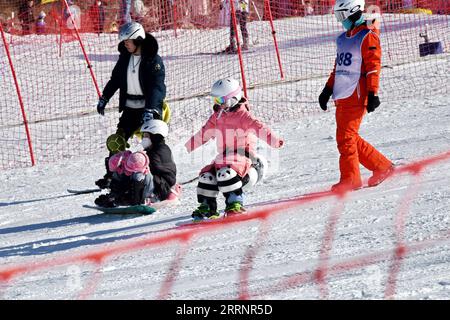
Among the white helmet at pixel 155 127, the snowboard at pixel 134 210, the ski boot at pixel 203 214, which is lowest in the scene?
the snowboard at pixel 134 210

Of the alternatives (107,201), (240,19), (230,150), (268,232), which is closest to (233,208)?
(230,150)

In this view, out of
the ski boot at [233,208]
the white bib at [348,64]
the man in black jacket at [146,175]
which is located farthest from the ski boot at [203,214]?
the white bib at [348,64]

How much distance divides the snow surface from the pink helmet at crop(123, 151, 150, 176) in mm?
451

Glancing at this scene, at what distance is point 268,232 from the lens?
712 cm

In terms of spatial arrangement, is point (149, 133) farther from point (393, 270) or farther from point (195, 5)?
point (195, 5)

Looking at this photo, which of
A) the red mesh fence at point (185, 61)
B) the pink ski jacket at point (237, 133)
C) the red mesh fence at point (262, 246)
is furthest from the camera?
the red mesh fence at point (185, 61)

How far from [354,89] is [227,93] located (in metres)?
1.15

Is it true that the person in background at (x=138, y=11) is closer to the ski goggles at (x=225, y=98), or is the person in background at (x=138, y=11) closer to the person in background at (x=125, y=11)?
the person in background at (x=125, y=11)

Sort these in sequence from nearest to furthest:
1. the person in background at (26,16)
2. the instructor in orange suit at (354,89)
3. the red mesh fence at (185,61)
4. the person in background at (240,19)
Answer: the instructor in orange suit at (354,89)
the red mesh fence at (185,61)
the person in background at (240,19)
the person in background at (26,16)

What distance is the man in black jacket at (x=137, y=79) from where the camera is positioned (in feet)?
31.0

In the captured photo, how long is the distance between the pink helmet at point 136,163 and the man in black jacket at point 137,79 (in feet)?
2.00

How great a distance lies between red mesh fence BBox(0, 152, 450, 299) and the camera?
18.2 ft

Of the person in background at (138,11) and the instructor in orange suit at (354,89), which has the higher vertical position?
the person in background at (138,11)
